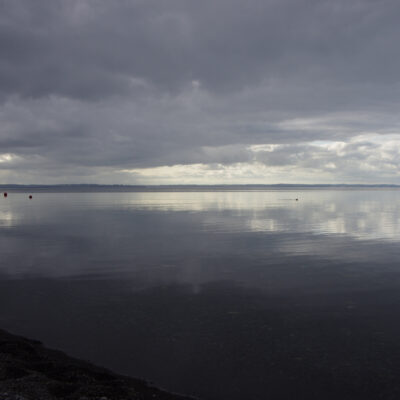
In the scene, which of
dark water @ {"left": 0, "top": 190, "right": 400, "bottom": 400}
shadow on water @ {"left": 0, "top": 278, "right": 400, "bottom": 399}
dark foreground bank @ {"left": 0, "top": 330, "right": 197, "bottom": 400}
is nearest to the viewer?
dark foreground bank @ {"left": 0, "top": 330, "right": 197, "bottom": 400}

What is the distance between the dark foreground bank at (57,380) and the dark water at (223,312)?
0.53m

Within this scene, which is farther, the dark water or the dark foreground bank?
the dark water

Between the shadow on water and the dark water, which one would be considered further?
the dark water

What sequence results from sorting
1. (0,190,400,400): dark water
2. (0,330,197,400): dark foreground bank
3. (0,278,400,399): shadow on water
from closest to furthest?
(0,330,197,400): dark foreground bank → (0,278,400,399): shadow on water → (0,190,400,400): dark water

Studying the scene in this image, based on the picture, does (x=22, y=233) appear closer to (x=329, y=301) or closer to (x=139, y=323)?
(x=139, y=323)

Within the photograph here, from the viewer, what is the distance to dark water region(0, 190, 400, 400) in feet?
29.6

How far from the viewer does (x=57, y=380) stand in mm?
8008

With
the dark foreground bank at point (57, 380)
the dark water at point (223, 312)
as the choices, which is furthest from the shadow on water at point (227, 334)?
the dark foreground bank at point (57, 380)

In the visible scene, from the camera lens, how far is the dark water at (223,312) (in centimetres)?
901

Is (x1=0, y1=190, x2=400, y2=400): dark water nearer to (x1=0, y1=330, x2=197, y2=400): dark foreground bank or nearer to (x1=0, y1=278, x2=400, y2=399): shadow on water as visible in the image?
(x1=0, y1=278, x2=400, y2=399): shadow on water

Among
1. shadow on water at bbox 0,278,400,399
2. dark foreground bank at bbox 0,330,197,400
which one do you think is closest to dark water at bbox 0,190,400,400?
shadow on water at bbox 0,278,400,399

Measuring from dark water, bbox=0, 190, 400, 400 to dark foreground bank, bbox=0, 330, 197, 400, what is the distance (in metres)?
0.53

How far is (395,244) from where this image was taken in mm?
25875

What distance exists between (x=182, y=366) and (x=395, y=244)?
2239 cm
